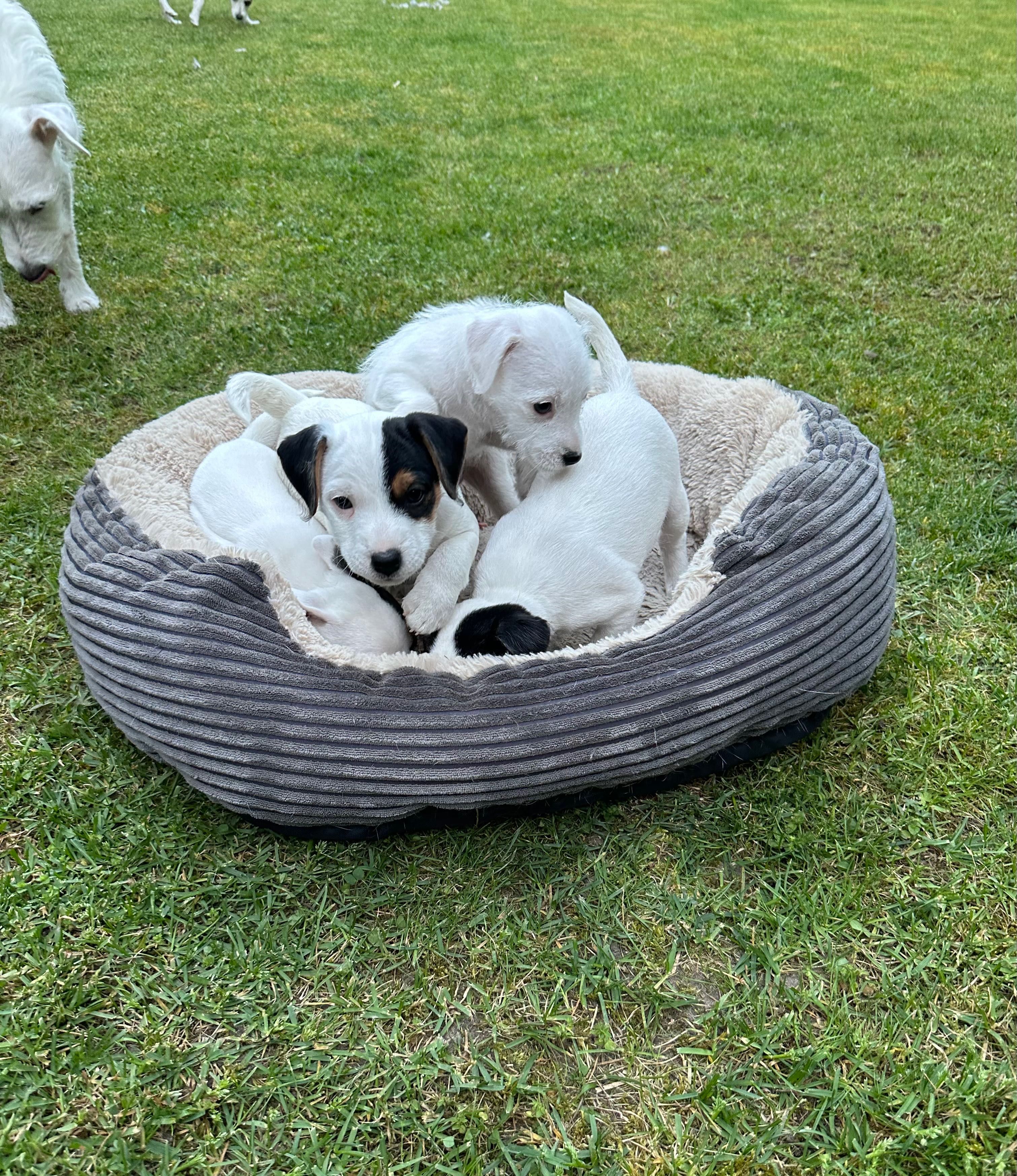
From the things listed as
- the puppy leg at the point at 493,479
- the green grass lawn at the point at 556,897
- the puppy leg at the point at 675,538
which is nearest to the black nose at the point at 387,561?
the green grass lawn at the point at 556,897

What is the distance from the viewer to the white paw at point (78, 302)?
233 inches

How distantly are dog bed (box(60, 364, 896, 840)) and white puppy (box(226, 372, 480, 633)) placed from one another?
0.98 feet

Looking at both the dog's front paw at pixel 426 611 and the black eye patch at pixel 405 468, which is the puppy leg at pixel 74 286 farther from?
the dog's front paw at pixel 426 611

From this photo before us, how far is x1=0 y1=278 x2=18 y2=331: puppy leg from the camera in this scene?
562cm

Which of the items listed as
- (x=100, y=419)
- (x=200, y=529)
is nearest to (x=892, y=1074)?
(x=200, y=529)

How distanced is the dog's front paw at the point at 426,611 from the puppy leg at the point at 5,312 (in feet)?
13.3

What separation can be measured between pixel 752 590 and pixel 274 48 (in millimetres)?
15064

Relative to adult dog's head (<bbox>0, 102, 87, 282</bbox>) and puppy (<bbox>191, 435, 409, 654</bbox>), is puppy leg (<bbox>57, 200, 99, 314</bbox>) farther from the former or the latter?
puppy (<bbox>191, 435, 409, 654</bbox>)

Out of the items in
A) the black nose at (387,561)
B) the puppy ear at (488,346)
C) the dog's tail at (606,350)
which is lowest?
the black nose at (387,561)

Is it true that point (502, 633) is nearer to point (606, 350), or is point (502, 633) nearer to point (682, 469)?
point (606, 350)

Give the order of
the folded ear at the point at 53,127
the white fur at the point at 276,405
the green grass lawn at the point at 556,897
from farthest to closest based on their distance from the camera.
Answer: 1. the folded ear at the point at 53,127
2. the white fur at the point at 276,405
3. the green grass lawn at the point at 556,897

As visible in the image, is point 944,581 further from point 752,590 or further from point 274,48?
point 274,48

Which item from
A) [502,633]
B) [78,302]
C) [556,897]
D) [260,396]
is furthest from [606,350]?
[78,302]

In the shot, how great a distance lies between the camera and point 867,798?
2814 mm
